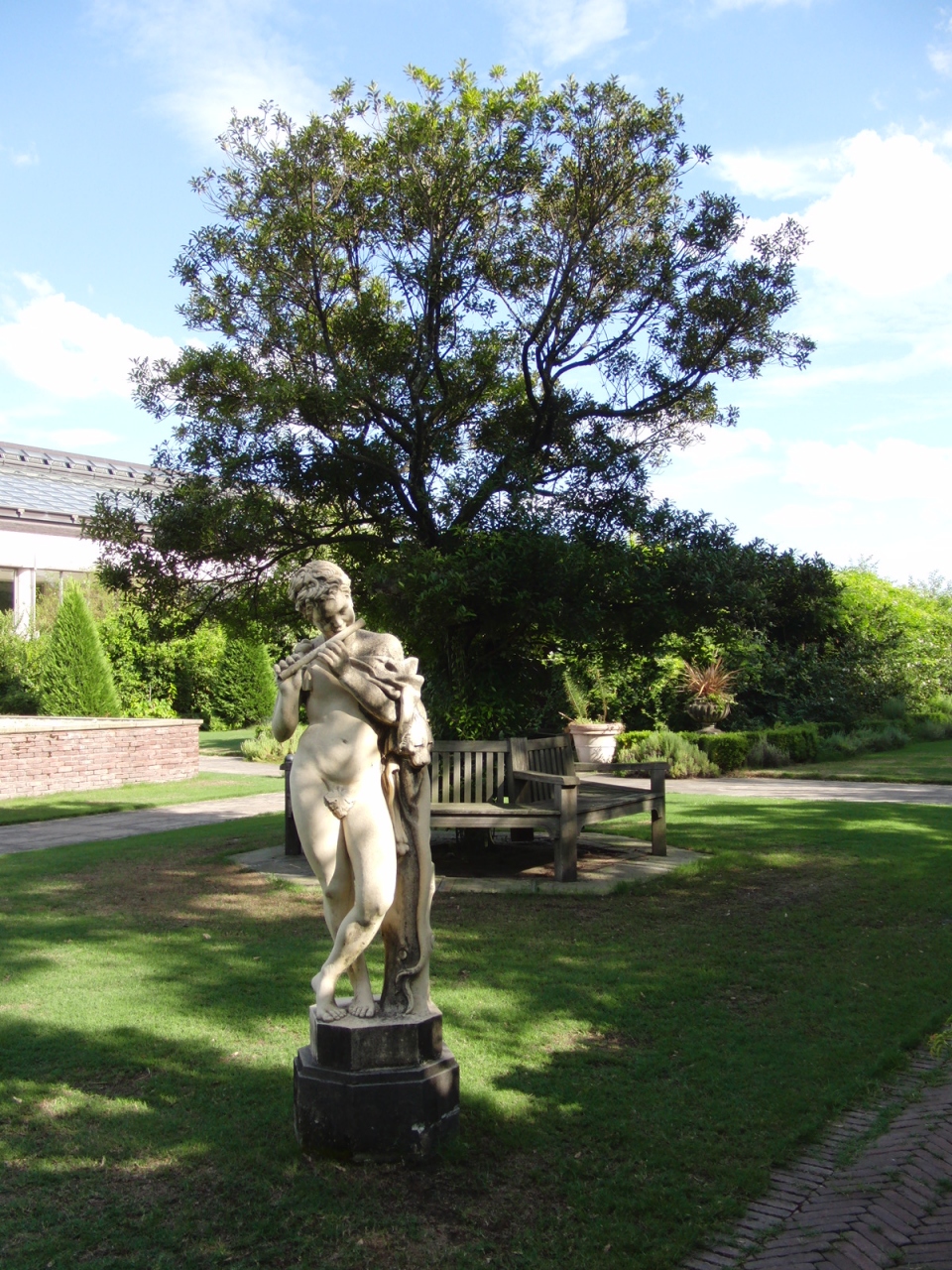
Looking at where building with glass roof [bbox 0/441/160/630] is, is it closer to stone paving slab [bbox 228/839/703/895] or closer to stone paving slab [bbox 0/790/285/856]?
stone paving slab [bbox 0/790/285/856]

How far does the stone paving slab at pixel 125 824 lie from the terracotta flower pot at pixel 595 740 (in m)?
5.65

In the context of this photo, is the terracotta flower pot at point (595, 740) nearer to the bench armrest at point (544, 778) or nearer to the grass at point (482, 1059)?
the bench armrest at point (544, 778)

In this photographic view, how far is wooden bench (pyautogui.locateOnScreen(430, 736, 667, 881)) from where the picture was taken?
7.99m

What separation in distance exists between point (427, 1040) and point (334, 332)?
6.84 meters

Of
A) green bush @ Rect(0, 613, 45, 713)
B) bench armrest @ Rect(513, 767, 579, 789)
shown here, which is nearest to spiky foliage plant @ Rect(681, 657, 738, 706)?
bench armrest @ Rect(513, 767, 579, 789)

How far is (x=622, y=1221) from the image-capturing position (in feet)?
10.7

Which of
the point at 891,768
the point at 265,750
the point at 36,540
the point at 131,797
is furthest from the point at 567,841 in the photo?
the point at 36,540

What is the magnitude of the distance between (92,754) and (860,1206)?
43.8 feet

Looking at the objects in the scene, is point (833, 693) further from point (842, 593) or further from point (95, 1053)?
point (95, 1053)

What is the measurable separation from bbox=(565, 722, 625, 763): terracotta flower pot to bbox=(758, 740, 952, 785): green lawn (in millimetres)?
2468

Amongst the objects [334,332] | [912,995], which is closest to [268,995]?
[912,995]

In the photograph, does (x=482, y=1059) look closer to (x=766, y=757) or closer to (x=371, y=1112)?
(x=371, y=1112)

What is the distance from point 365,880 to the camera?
378 cm

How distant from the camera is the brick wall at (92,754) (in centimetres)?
1412
